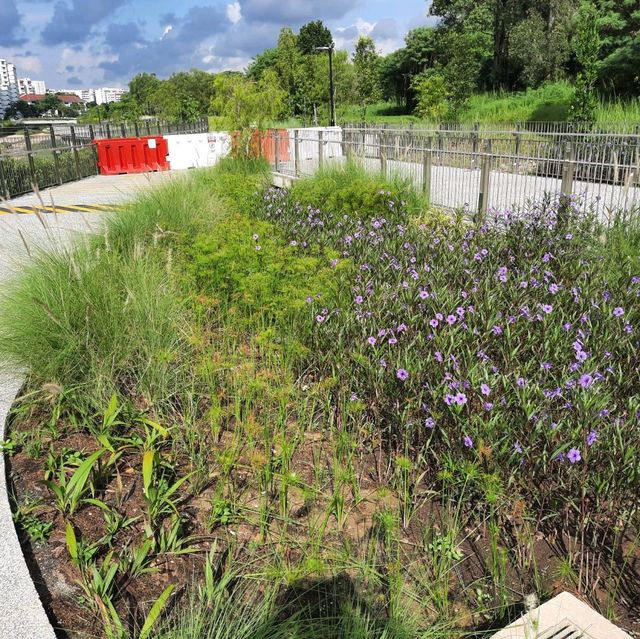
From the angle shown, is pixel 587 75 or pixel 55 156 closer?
pixel 55 156

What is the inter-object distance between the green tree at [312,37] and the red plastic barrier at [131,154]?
5959cm

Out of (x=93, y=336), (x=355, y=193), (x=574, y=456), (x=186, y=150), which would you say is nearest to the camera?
(x=574, y=456)

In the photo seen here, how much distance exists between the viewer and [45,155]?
61.1 ft

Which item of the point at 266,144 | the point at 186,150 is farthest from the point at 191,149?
the point at 266,144

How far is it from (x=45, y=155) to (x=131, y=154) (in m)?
4.63

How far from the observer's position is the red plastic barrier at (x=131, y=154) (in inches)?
877

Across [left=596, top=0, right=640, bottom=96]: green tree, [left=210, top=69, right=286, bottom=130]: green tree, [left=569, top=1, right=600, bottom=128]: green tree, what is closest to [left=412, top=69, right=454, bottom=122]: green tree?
[left=596, top=0, right=640, bottom=96]: green tree

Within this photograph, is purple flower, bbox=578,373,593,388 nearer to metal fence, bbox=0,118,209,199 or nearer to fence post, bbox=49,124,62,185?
metal fence, bbox=0,118,209,199

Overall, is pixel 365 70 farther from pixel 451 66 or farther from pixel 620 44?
pixel 620 44

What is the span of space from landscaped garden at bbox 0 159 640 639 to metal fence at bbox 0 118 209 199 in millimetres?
10611

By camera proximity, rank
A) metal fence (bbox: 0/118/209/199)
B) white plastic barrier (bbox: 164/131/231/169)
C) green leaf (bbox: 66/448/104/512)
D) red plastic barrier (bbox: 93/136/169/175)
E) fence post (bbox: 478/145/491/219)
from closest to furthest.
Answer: green leaf (bbox: 66/448/104/512), fence post (bbox: 478/145/491/219), metal fence (bbox: 0/118/209/199), red plastic barrier (bbox: 93/136/169/175), white plastic barrier (bbox: 164/131/231/169)

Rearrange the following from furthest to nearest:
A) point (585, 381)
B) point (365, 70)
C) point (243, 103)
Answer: point (365, 70) < point (243, 103) < point (585, 381)

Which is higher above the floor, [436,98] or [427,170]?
[436,98]

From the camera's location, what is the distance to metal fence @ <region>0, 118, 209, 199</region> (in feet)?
52.7
